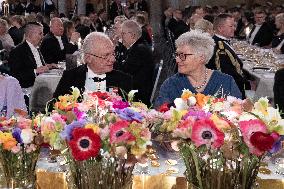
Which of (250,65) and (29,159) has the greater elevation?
(29,159)

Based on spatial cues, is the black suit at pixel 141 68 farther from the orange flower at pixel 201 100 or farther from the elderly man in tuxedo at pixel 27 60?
the orange flower at pixel 201 100

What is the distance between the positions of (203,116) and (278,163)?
703 millimetres

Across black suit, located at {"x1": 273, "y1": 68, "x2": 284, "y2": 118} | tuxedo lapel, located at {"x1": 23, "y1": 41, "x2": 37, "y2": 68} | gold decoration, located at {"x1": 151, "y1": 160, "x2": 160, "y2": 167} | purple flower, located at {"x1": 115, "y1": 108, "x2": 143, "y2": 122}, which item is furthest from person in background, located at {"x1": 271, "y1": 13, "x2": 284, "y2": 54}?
purple flower, located at {"x1": 115, "y1": 108, "x2": 143, "y2": 122}

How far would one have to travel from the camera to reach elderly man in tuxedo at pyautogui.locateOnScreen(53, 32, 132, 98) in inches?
171

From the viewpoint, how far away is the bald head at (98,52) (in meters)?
4.32

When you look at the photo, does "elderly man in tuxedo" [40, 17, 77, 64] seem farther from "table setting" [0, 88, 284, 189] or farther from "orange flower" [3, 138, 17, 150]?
"orange flower" [3, 138, 17, 150]

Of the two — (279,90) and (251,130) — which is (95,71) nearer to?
(279,90)

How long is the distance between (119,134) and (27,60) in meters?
4.79

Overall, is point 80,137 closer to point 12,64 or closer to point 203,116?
point 203,116

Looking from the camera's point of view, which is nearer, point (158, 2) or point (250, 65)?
point (250, 65)

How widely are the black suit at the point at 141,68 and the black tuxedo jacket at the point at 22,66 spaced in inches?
38.9

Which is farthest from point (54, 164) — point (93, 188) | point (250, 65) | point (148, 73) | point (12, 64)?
point (250, 65)

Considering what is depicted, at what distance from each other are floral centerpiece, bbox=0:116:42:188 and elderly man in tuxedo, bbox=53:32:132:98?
1.90 metres

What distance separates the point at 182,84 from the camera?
397 centimetres
